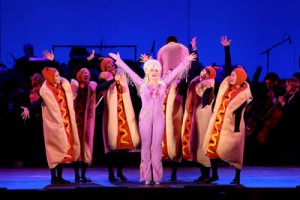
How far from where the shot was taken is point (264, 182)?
32.0 feet

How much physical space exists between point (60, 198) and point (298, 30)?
21.4 ft

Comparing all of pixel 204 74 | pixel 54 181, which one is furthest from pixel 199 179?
pixel 54 181

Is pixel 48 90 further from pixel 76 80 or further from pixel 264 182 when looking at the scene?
pixel 264 182

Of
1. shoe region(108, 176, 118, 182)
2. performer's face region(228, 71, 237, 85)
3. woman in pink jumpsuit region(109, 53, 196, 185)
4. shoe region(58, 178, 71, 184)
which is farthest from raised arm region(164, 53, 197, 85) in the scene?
shoe region(58, 178, 71, 184)

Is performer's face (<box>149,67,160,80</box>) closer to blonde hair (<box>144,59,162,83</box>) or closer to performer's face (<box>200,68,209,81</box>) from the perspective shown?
blonde hair (<box>144,59,162,83</box>)

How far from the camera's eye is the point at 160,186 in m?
9.13

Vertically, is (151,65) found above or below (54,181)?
above

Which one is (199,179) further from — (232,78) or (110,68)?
(110,68)

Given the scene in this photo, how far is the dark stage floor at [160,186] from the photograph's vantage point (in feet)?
26.7

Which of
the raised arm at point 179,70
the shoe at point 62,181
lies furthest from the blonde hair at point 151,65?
the shoe at point 62,181

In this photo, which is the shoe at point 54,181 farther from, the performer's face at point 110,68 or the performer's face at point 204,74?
the performer's face at point 204,74

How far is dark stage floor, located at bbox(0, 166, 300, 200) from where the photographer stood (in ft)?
26.7

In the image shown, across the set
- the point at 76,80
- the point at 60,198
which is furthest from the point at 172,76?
the point at 60,198

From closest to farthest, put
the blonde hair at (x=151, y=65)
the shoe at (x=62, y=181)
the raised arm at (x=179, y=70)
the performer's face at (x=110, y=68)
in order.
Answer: the blonde hair at (x=151, y=65) < the shoe at (x=62, y=181) < the raised arm at (x=179, y=70) < the performer's face at (x=110, y=68)
